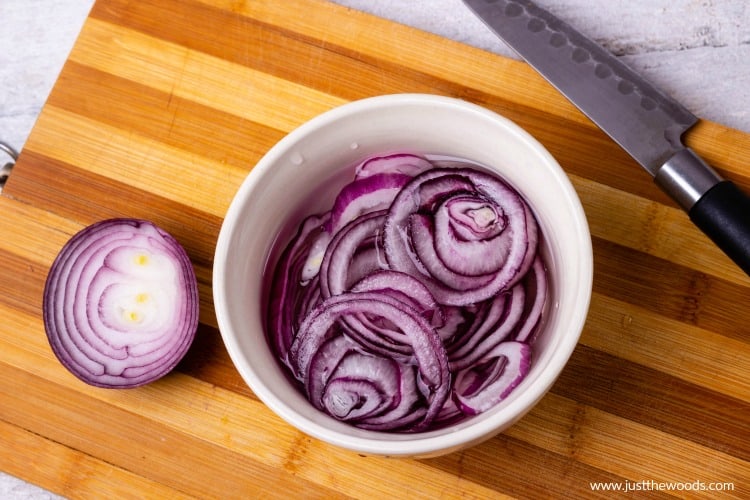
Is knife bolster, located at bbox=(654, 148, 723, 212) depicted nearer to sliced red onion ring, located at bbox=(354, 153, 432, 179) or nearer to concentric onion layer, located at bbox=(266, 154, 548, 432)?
concentric onion layer, located at bbox=(266, 154, 548, 432)

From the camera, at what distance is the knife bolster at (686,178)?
1.12 m

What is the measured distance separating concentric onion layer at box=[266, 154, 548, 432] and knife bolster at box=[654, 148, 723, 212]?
27cm

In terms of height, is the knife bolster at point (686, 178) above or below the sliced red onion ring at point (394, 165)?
above

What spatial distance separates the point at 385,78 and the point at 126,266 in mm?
530

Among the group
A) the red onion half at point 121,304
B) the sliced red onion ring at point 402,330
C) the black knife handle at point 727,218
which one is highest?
the black knife handle at point 727,218

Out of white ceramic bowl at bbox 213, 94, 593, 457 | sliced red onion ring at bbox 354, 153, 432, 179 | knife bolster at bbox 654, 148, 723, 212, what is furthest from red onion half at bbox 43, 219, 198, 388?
knife bolster at bbox 654, 148, 723, 212

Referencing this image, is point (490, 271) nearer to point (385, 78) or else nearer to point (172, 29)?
point (385, 78)

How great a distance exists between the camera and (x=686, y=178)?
1131 mm

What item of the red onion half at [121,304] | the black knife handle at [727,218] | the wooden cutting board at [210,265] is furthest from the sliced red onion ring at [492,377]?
the red onion half at [121,304]

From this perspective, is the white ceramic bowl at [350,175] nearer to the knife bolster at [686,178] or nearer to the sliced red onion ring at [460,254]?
the sliced red onion ring at [460,254]

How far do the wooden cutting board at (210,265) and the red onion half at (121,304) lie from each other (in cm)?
5

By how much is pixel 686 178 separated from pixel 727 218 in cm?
9

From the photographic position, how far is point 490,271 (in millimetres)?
1005

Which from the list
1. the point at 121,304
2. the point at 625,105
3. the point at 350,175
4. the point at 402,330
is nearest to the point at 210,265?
the point at 121,304
